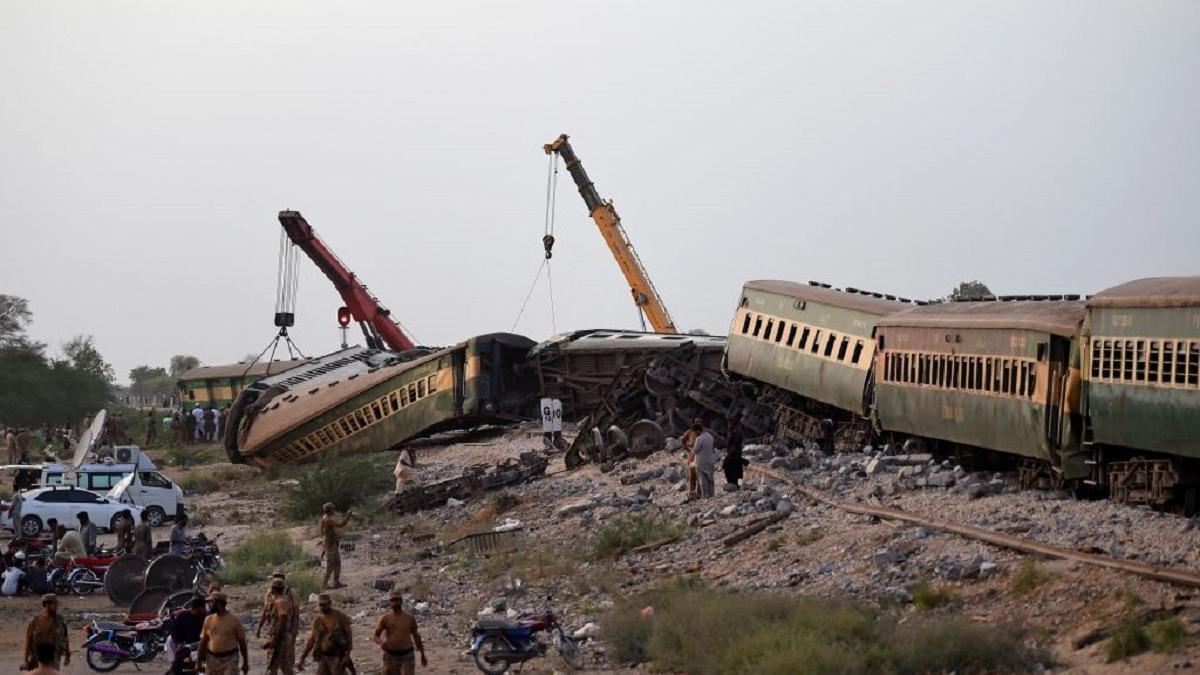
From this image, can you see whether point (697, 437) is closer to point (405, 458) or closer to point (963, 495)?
point (963, 495)

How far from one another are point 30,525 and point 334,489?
22.2ft

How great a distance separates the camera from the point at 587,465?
32.9 meters

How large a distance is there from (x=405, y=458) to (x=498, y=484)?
2.33 m

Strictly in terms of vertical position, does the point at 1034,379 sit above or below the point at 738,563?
above

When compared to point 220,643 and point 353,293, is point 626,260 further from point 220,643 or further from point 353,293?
point 220,643

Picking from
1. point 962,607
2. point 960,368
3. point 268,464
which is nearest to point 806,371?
point 960,368

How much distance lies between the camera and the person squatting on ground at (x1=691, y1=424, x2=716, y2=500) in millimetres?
24000

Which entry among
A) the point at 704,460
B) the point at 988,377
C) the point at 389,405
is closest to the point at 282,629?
the point at 704,460

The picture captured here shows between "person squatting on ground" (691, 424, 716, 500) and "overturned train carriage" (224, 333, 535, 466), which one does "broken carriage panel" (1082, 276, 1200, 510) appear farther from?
"overturned train carriage" (224, 333, 535, 466)

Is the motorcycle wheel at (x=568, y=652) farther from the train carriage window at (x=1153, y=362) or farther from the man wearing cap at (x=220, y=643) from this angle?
the train carriage window at (x=1153, y=362)

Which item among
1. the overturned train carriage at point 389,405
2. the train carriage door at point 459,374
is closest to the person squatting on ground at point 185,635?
the overturned train carriage at point 389,405

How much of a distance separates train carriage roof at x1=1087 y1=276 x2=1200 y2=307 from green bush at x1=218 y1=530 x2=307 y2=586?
1282cm

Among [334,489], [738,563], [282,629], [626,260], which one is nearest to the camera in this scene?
[282,629]

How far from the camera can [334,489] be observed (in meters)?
34.9
